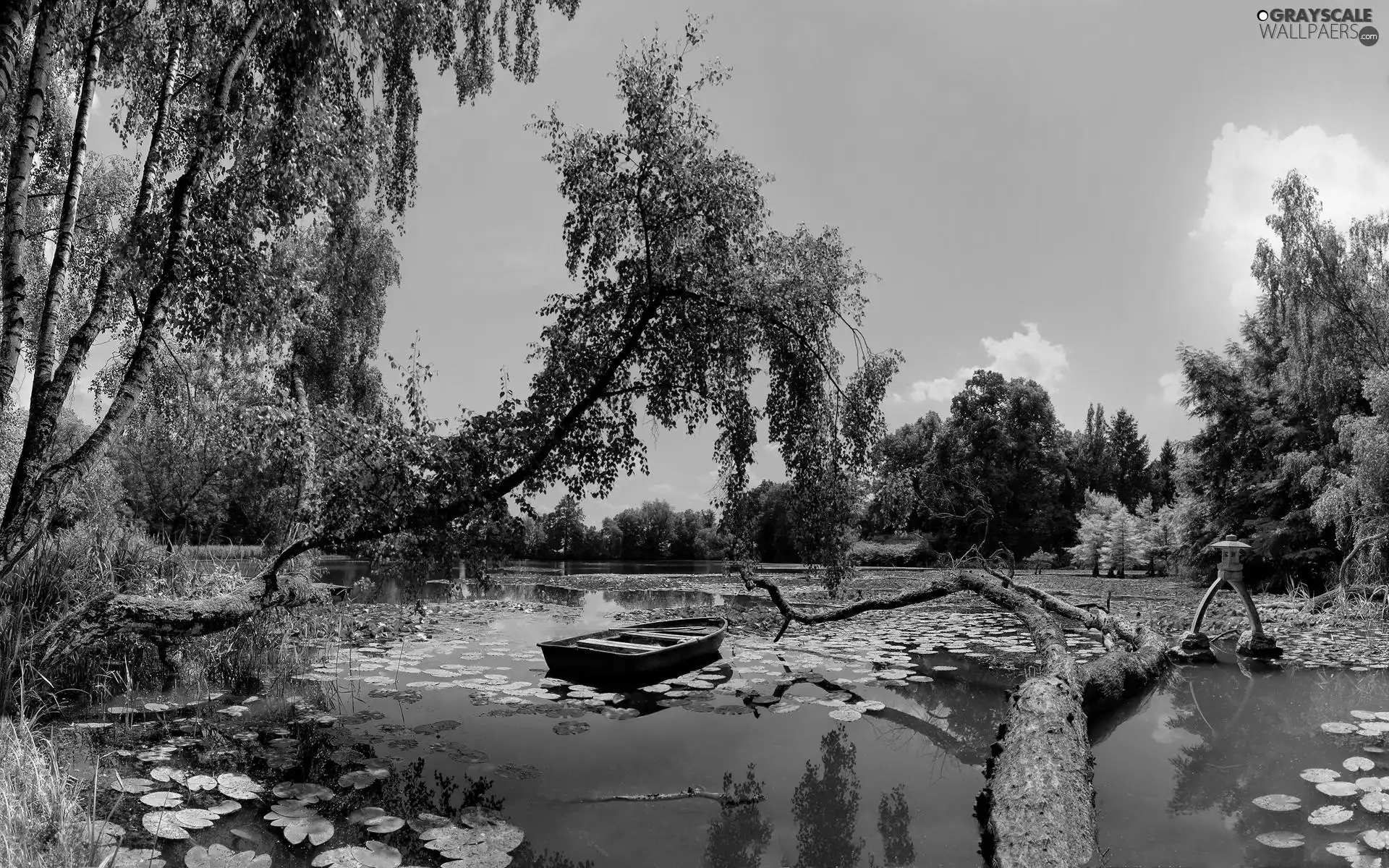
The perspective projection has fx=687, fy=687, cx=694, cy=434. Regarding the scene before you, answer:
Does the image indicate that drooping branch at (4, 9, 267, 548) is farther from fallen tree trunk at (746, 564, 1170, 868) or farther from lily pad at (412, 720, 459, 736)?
fallen tree trunk at (746, 564, 1170, 868)

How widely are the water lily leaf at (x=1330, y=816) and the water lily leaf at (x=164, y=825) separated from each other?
264 inches

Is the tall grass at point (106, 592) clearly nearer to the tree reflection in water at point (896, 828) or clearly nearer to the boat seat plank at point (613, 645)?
the boat seat plank at point (613, 645)

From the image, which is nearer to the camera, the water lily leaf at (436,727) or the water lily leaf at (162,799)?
the water lily leaf at (162,799)

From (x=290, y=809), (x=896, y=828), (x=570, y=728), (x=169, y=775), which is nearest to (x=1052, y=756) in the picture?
(x=896, y=828)

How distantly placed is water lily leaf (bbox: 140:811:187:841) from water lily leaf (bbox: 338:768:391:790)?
3.26 feet

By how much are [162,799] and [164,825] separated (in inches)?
17.7

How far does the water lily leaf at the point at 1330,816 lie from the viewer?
13.8 ft

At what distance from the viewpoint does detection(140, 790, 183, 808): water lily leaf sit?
4.22 metres

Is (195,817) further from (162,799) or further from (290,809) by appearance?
(290,809)

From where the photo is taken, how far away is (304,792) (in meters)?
4.58

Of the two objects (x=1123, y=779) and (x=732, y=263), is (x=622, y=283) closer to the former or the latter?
(x=732, y=263)

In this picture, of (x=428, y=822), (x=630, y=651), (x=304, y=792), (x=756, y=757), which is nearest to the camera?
(x=428, y=822)

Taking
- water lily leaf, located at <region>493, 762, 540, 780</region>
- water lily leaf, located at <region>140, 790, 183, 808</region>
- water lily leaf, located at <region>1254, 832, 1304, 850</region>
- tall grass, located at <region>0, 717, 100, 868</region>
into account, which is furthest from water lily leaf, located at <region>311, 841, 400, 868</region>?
water lily leaf, located at <region>1254, 832, 1304, 850</region>

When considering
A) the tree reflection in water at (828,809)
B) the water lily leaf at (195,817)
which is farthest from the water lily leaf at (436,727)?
the tree reflection in water at (828,809)
